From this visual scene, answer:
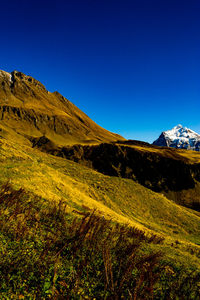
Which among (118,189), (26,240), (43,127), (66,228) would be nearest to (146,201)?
(118,189)

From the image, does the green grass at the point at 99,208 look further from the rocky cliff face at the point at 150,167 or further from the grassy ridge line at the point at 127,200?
the rocky cliff face at the point at 150,167

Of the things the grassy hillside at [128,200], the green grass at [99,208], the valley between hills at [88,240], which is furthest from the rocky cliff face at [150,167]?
the valley between hills at [88,240]

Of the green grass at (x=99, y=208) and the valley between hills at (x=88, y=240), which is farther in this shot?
the green grass at (x=99, y=208)

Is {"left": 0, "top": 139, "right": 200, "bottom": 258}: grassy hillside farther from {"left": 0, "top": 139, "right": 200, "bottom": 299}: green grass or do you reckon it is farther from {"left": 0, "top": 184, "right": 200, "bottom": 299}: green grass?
{"left": 0, "top": 184, "right": 200, "bottom": 299}: green grass

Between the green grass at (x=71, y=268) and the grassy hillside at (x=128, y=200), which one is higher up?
the green grass at (x=71, y=268)

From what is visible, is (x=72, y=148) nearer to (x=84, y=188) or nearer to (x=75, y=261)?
(x=84, y=188)

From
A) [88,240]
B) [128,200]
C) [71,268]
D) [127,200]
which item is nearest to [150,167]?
[128,200]

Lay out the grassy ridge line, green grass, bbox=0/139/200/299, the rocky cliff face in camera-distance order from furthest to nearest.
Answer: the rocky cliff face, the grassy ridge line, green grass, bbox=0/139/200/299

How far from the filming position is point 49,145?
131500 millimetres

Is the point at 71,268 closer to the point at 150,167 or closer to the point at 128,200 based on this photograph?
the point at 128,200

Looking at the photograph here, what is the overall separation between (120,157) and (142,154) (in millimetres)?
14177

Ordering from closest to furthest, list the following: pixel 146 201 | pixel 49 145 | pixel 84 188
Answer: pixel 84 188 < pixel 146 201 < pixel 49 145

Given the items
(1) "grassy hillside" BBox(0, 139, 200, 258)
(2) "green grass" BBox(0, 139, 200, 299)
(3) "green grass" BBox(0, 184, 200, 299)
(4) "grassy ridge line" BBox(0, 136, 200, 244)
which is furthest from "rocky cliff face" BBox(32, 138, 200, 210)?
(3) "green grass" BBox(0, 184, 200, 299)

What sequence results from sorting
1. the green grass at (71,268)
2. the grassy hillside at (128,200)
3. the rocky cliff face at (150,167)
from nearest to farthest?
the green grass at (71,268)
the grassy hillside at (128,200)
the rocky cliff face at (150,167)
